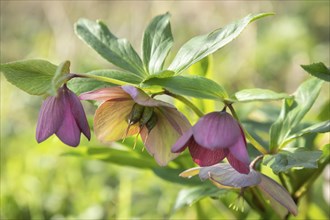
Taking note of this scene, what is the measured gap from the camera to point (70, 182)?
1.77 meters

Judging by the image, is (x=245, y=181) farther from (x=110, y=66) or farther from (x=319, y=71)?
(x=110, y=66)

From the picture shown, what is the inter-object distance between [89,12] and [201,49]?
344 cm

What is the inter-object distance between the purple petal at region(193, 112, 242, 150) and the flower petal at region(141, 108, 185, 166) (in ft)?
0.35

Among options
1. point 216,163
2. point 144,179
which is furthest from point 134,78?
point 144,179

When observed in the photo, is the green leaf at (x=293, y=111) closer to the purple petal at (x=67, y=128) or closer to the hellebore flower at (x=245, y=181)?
the hellebore flower at (x=245, y=181)

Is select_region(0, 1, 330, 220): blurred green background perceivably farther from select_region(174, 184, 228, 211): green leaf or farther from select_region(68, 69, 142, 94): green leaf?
select_region(68, 69, 142, 94): green leaf

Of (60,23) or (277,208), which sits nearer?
(277,208)

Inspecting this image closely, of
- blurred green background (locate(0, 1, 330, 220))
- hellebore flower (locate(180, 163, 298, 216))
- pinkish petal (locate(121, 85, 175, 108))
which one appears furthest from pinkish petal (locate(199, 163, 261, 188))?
blurred green background (locate(0, 1, 330, 220))

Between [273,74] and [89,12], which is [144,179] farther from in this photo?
[89,12]

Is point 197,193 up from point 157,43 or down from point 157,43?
down

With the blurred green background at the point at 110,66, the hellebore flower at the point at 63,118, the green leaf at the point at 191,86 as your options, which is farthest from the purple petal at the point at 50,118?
the blurred green background at the point at 110,66

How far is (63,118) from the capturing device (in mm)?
739

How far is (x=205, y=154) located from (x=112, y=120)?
0.46 feet

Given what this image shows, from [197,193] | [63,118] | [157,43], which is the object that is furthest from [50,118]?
[197,193]
